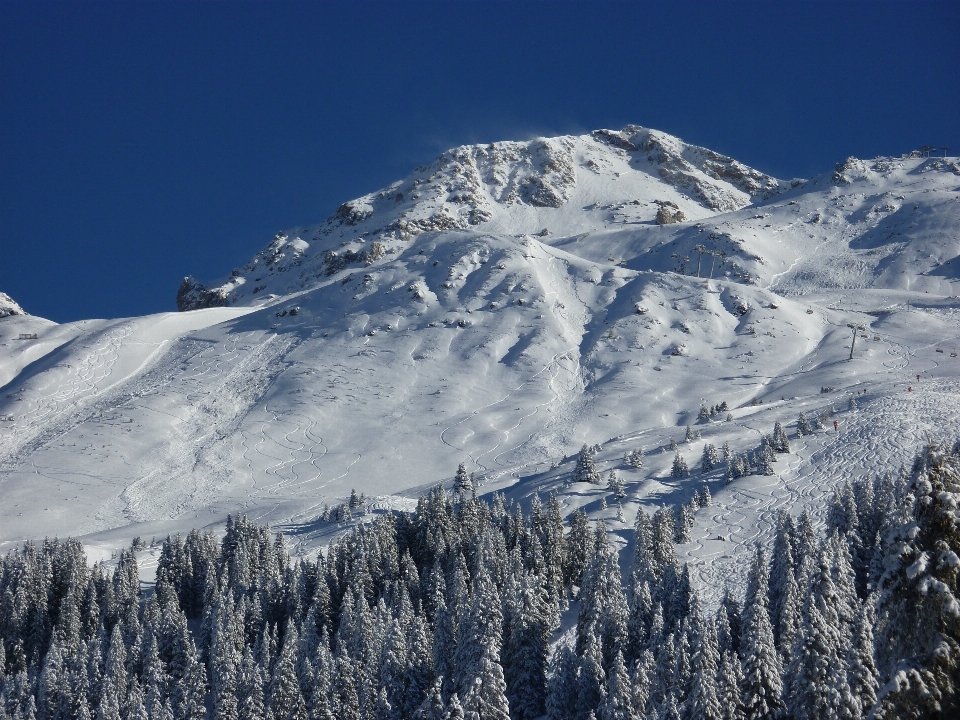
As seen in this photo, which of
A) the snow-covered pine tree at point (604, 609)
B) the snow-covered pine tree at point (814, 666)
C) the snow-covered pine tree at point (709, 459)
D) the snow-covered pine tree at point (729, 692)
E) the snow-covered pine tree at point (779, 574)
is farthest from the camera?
the snow-covered pine tree at point (709, 459)

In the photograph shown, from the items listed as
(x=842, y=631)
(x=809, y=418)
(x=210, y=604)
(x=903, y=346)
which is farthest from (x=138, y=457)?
(x=903, y=346)

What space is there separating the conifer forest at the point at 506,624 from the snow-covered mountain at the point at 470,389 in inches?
461

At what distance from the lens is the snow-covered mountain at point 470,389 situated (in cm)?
8581

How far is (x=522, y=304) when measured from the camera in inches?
6407

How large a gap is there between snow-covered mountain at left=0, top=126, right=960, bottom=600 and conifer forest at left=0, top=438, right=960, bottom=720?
11.7 metres

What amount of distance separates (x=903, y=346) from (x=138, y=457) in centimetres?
13012

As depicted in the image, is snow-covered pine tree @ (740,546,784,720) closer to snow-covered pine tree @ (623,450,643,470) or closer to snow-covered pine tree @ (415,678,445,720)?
snow-covered pine tree @ (415,678,445,720)

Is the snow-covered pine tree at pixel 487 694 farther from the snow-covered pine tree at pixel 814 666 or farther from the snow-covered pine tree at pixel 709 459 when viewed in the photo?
the snow-covered pine tree at pixel 709 459

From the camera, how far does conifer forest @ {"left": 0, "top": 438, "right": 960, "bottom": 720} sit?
12414mm

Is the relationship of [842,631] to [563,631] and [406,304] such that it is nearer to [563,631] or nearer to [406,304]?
[563,631]

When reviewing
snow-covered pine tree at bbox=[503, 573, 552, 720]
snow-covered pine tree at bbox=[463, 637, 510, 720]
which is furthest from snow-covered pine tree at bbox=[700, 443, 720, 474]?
snow-covered pine tree at bbox=[463, 637, 510, 720]

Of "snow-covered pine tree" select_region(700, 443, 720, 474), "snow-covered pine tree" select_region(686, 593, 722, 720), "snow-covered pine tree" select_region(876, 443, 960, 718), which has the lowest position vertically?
"snow-covered pine tree" select_region(686, 593, 722, 720)

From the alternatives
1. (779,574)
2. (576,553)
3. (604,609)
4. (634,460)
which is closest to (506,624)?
(604,609)

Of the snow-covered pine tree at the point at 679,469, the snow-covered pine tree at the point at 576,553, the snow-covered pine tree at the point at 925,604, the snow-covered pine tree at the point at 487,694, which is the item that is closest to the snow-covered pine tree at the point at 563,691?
the snow-covered pine tree at the point at 487,694
